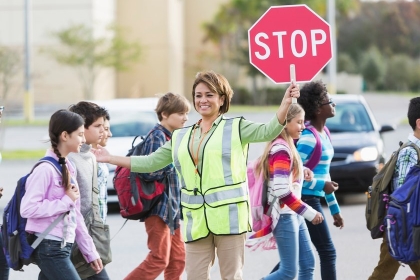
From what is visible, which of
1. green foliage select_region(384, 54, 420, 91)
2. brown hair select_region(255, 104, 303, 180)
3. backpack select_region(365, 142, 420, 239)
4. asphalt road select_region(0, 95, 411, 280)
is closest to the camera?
backpack select_region(365, 142, 420, 239)

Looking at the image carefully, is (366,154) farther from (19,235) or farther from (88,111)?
(19,235)

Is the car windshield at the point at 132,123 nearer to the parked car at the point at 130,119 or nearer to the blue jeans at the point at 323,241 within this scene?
the parked car at the point at 130,119

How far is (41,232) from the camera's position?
5.49 m

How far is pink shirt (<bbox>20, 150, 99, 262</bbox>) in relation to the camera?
5.44 meters

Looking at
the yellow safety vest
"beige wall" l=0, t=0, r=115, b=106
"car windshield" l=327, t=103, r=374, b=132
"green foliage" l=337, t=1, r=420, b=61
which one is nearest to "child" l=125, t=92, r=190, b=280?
the yellow safety vest

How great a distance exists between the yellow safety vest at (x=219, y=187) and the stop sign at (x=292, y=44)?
2.14ft

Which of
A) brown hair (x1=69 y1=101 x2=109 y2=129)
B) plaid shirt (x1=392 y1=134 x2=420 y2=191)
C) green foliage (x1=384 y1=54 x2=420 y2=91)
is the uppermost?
green foliage (x1=384 y1=54 x2=420 y2=91)

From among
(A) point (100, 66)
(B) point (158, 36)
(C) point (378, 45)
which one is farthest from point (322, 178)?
(C) point (378, 45)

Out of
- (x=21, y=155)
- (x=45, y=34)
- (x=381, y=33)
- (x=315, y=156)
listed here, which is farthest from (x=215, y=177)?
(x=381, y=33)

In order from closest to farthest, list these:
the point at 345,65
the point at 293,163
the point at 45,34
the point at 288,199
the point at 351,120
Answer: the point at 288,199 → the point at 293,163 → the point at 351,120 → the point at 45,34 → the point at 345,65

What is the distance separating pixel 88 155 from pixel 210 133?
3.01 feet

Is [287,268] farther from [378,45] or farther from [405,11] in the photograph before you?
[405,11]

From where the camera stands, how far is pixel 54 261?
17.9 feet

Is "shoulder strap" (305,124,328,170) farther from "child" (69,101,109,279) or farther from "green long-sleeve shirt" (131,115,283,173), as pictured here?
"child" (69,101,109,279)
